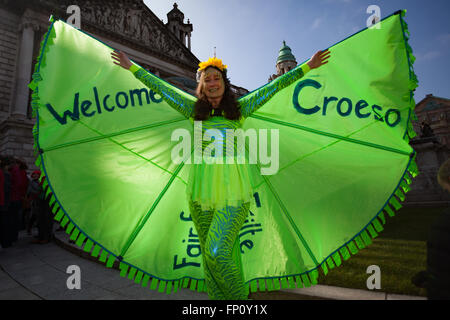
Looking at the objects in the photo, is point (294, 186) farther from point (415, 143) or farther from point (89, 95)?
point (415, 143)

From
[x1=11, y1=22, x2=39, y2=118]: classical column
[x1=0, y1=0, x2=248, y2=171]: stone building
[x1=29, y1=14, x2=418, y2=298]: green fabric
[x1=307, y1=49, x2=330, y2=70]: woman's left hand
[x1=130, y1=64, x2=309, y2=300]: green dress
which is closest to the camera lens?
[x1=130, y1=64, x2=309, y2=300]: green dress

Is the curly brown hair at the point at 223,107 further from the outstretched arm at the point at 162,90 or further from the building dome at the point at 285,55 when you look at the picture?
the building dome at the point at 285,55

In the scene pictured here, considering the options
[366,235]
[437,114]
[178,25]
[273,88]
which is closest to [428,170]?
[366,235]

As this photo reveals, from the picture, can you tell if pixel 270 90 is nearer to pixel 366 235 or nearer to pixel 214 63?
pixel 214 63

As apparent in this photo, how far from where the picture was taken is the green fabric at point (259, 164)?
2.35 meters

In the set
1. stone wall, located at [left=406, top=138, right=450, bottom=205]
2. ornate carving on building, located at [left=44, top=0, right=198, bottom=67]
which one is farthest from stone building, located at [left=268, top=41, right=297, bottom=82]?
stone wall, located at [left=406, top=138, right=450, bottom=205]

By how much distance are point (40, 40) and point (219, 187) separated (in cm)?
2472

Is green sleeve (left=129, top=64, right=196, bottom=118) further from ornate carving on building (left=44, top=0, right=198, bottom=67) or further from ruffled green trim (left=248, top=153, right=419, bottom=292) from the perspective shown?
ornate carving on building (left=44, top=0, right=198, bottom=67)

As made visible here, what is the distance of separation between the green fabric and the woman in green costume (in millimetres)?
174

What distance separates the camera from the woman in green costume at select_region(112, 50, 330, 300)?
162cm

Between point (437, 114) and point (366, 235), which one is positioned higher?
point (437, 114)

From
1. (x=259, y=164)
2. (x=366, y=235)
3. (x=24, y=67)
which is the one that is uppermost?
(x=24, y=67)

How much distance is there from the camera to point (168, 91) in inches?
85.0

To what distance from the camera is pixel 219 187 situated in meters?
1.86
